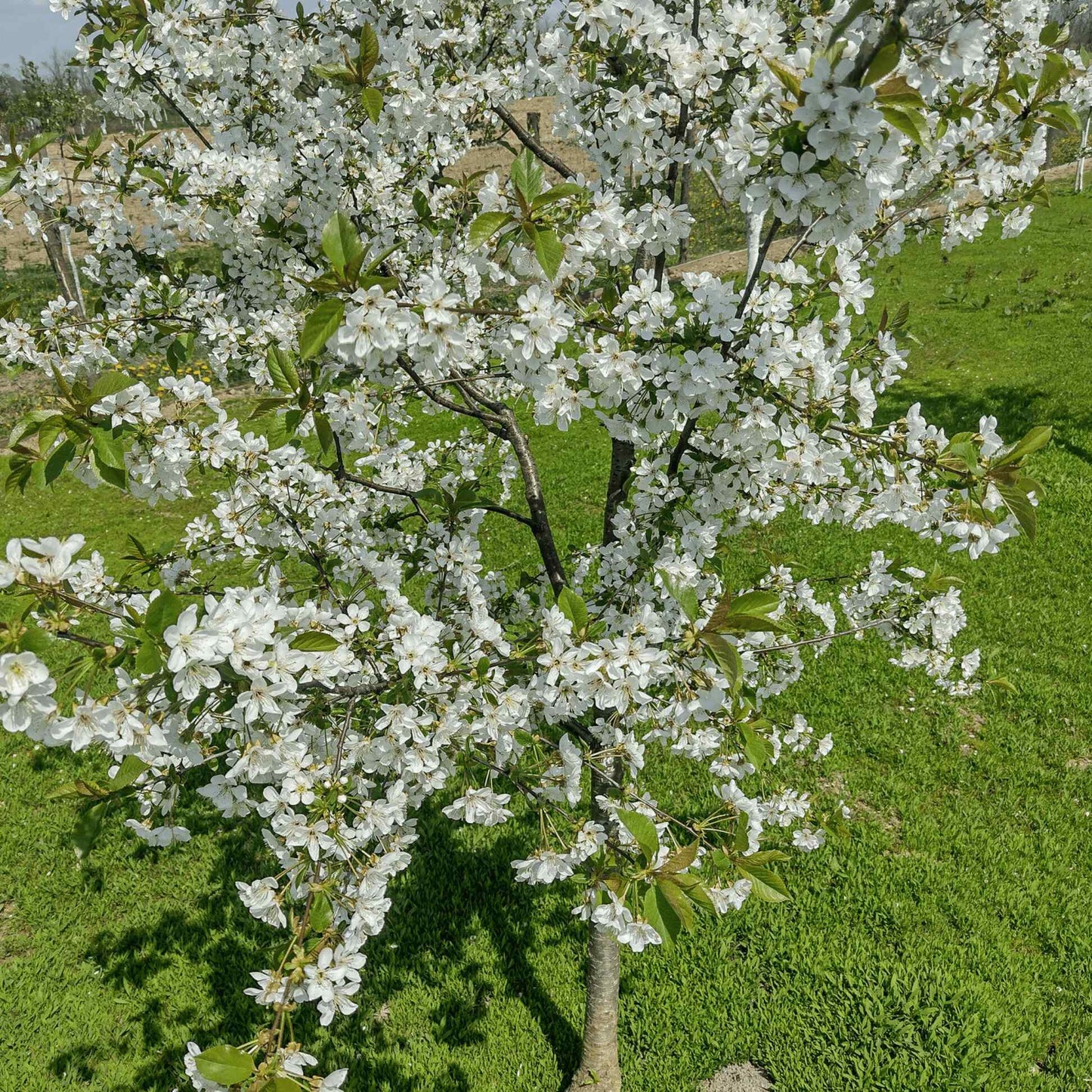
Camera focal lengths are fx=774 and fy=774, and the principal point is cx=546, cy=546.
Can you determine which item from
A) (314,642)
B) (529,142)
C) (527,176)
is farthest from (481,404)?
(314,642)

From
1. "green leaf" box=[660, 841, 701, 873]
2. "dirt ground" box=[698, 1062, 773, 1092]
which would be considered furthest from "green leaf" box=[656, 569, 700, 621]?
"dirt ground" box=[698, 1062, 773, 1092]

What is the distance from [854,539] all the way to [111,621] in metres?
7.41

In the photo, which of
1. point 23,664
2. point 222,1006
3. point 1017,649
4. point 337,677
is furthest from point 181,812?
point 1017,649

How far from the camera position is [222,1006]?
396 cm

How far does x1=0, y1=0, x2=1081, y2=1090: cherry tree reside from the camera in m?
1.62

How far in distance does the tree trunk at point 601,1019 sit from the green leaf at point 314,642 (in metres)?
1.69

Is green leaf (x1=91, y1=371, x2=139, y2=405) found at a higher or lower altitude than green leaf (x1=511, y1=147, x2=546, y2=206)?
lower

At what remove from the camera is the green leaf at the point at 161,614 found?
1.42 meters

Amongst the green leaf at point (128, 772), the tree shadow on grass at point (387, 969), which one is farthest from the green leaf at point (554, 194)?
the tree shadow on grass at point (387, 969)

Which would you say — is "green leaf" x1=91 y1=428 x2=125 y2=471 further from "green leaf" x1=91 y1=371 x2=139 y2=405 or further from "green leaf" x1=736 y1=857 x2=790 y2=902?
"green leaf" x1=736 y1=857 x2=790 y2=902

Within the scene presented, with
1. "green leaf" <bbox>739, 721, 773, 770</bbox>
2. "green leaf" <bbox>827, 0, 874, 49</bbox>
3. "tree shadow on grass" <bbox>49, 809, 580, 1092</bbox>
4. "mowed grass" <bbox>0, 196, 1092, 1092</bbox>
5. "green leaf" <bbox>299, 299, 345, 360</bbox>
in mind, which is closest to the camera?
"green leaf" <bbox>827, 0, 874, 49</bbox>

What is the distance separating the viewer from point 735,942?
4.10 m

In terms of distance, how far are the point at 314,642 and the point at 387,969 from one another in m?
3.17

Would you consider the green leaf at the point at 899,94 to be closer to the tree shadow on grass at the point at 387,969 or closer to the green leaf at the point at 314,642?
the green leaf at the point at 314,642
